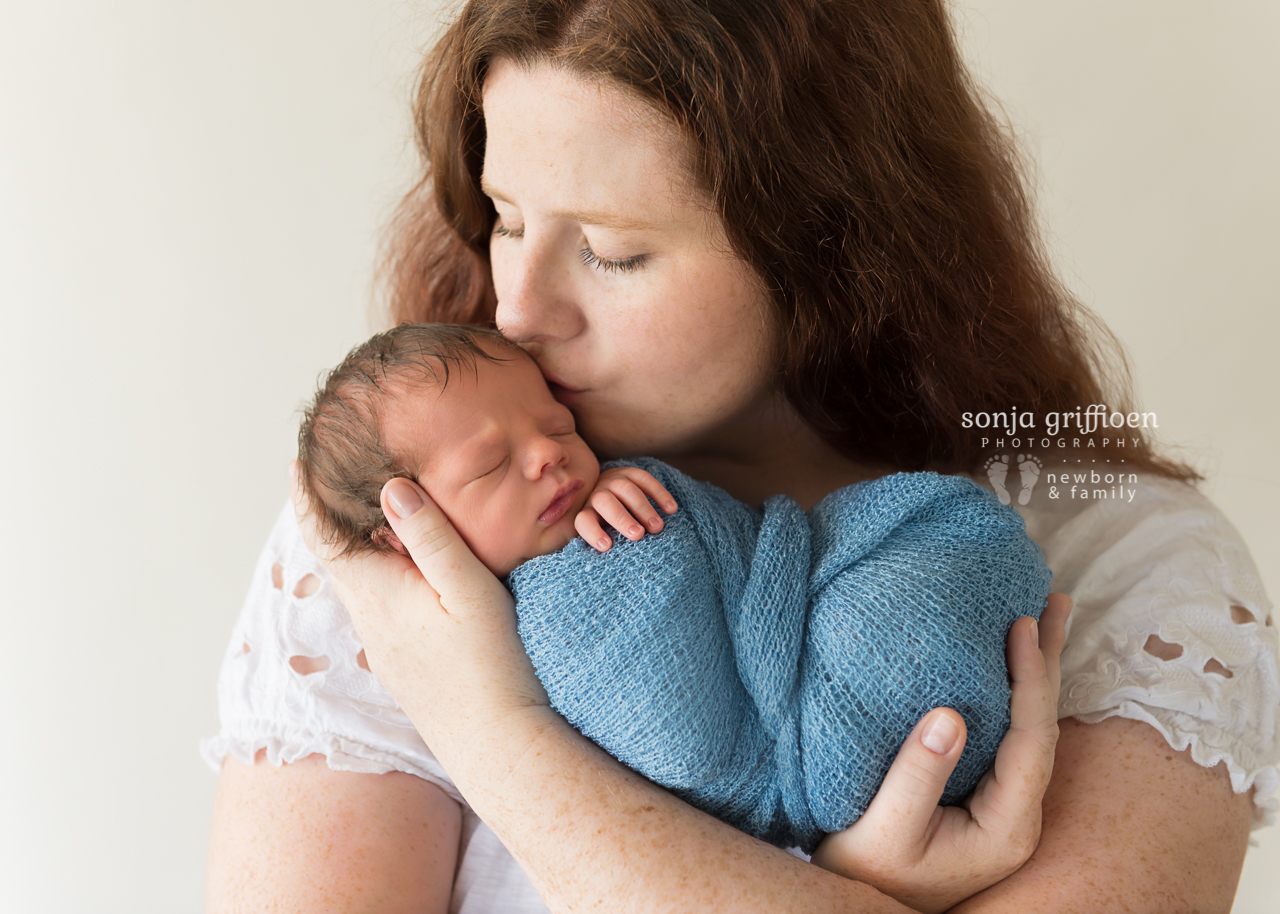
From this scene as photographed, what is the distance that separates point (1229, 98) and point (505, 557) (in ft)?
5.62

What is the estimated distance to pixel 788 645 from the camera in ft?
3.33

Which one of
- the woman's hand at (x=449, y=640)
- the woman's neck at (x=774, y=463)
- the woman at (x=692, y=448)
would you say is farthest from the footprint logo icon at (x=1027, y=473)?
the woman's hand at (x=449, y=640)

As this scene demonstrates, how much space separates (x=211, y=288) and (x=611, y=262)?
1.14 metres

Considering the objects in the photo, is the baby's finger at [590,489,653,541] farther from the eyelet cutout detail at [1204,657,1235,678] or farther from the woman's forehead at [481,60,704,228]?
the eyelet cutout detail at [1204,657,1235,678]

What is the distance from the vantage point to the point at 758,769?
1039 millimetres

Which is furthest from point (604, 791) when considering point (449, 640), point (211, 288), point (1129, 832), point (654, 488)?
point (211, 288)

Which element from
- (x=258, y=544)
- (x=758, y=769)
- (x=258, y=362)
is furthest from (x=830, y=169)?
(x=258, y=544)

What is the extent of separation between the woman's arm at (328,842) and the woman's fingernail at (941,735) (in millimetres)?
693

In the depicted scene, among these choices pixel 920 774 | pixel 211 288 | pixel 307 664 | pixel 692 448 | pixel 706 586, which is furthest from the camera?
pixel 211 288

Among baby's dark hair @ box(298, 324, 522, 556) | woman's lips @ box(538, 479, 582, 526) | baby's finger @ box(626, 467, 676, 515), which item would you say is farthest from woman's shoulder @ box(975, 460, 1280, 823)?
baby's dark hair @ box(298, 324, 522, 556)

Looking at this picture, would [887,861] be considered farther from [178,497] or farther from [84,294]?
[84,294]

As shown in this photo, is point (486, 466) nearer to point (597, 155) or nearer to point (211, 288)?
point (597, 155)

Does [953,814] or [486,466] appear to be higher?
[486,466]

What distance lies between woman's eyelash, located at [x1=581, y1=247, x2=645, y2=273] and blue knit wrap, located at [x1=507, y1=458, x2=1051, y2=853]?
1.11 ft
